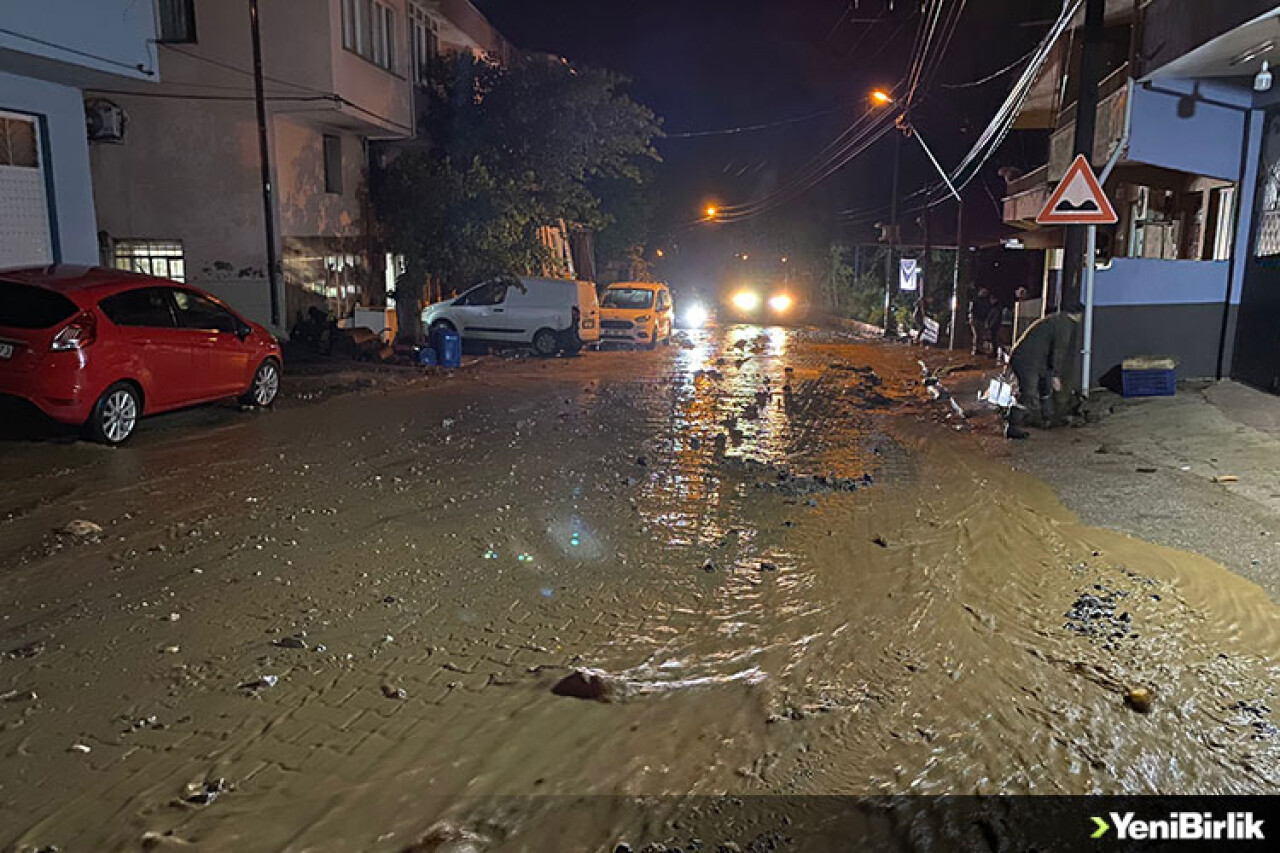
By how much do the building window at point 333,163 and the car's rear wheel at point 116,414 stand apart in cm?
1356

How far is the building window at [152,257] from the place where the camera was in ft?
64.9

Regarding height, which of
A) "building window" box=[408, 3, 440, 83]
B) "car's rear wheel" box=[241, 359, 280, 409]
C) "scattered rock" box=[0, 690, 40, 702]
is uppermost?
"building window" box=[408, 3, 440, 83]

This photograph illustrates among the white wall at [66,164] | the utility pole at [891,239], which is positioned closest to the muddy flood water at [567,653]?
the white wall at [66,164]

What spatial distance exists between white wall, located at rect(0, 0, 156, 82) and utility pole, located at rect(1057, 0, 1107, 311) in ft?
41.8

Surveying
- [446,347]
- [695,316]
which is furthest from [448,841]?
[695,316]

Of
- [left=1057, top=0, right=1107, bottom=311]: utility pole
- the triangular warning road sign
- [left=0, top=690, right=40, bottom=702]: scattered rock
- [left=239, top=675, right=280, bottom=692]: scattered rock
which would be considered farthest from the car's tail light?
[left=1057, top=0, right=1107, bottom=311]: utility pole

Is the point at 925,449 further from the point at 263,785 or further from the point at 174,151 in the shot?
the point at 174,151

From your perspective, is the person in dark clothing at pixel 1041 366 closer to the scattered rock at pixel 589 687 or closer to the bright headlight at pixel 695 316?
the scattered rock at pixel 589 687

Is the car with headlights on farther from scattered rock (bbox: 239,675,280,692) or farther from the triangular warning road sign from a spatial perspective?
scattered rock (bbox: 239,675,280,692)

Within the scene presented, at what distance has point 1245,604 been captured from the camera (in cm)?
577

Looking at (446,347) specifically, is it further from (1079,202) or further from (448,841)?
(448,841)

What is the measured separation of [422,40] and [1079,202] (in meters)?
20.1

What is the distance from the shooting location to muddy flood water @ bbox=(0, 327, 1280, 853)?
3.78m

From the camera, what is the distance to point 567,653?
17.0 ft
